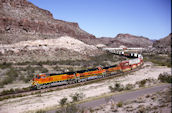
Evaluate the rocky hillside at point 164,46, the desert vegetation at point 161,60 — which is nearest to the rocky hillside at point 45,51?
the desert vegetation at point 161,60

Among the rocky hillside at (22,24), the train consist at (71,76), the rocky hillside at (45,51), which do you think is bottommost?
the train consist at (71,76)

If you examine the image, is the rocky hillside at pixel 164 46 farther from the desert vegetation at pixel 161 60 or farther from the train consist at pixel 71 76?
the train consist at pixel 71 76

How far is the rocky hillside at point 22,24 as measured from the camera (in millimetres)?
53416

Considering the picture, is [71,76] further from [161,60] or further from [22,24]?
[161,60]

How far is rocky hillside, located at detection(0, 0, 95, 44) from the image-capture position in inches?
2103

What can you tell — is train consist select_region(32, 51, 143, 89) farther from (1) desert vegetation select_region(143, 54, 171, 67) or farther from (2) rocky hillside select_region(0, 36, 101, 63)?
(2) rocky hillside select_region(0, 36, 101, 63)

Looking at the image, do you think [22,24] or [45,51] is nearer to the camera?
[45,51]

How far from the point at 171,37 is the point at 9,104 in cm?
12545

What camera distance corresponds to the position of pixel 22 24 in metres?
59.1

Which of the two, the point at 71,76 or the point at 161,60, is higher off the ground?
the point at 161,60

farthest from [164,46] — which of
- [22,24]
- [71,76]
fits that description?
[71,76]

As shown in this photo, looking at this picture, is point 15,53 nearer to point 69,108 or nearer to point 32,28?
point 32,28

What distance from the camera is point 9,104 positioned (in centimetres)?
1579

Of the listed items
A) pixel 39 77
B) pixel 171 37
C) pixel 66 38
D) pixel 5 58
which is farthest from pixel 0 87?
pixel 171 37
